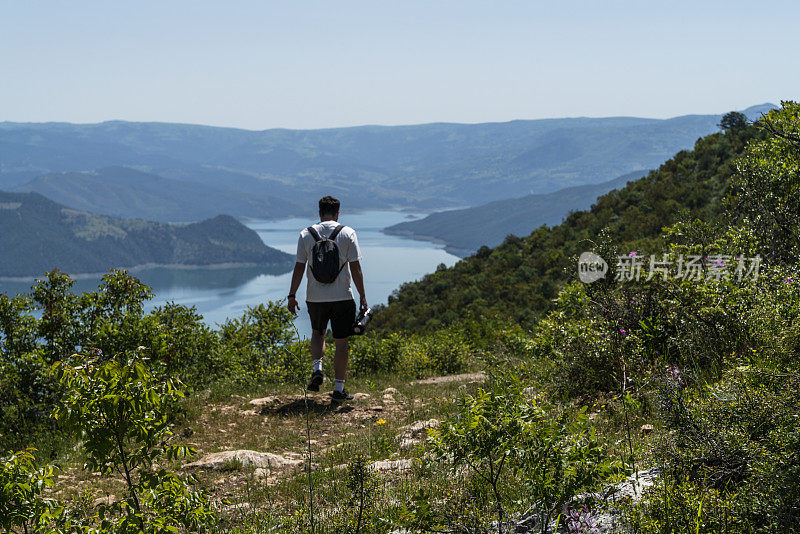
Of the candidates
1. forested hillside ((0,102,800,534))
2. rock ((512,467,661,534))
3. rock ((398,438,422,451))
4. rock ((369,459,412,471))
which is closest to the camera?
forested hillside ((0,102,800,534))

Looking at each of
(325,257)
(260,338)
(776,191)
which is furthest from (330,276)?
(260,338)

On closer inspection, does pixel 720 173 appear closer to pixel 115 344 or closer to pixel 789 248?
pixel 789 248

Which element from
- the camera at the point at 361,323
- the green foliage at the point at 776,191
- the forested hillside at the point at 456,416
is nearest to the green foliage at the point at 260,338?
the forested hillside at the point at 456,416

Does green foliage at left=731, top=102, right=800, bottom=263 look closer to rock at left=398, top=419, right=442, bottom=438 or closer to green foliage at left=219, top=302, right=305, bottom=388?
rock at left=398, top=419, right=442, bottom=438

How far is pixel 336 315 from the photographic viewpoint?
6.24 meters

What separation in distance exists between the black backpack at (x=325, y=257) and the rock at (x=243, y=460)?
191 centimetres

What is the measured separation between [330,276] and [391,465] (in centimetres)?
229

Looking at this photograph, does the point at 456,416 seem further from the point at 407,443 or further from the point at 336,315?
the point at 336,315

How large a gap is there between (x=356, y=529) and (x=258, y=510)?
914mm

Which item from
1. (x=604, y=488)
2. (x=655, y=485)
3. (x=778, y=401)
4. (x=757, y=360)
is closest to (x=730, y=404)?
(x=778, y=401)

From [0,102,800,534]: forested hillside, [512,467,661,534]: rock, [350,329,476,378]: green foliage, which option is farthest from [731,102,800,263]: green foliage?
[350,329,476,378]: green foliage

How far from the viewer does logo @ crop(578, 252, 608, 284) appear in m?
6.66

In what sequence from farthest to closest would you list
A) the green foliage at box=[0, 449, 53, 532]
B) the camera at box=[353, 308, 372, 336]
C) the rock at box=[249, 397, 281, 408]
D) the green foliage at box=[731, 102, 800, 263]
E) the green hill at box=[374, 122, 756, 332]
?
the green hill at box=[374, 122, 756, 332] < the rock at box=[249, 397, 281, 408] < the camera at box=[353, 308, 372, 336] < the green foliage at box=[731, 102, 800, 263] < the green foliage at box=[0, 449, 53, 532]

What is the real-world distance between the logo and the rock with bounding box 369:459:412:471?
11.3 feet
